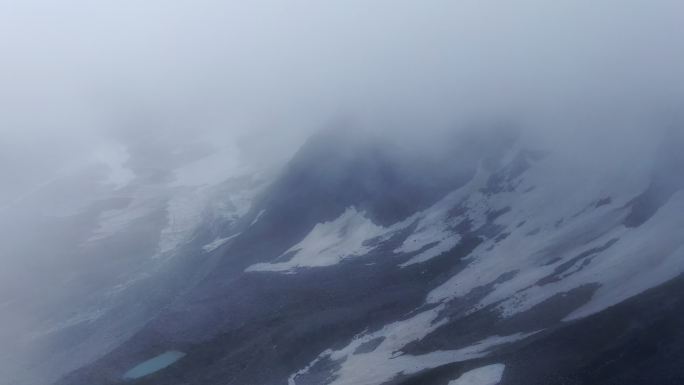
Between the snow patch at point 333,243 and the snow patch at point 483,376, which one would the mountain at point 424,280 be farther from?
the snow patch at point 333,243

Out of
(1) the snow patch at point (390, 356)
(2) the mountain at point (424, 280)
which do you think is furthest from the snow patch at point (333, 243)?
(1) the snow patch at point (390, 356)

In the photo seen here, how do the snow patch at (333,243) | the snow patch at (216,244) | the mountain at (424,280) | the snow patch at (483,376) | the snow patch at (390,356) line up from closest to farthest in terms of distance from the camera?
the snow patch at (483,376), the mountain at (424,280), the snow patch at (390,356), the snow patch at (333,243), the snow patch at (216,244)

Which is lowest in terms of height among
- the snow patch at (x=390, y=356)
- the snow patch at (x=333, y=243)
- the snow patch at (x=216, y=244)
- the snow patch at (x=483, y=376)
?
the snow patch at (x=483, y=376)

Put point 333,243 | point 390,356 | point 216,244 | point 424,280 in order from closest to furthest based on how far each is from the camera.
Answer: point 390,356 → point 424,280 → point 333,243 → point 216,244

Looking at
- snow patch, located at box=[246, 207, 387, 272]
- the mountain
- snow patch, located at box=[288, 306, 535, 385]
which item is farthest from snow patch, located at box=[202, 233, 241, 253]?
snow patch, located at box=[288, 306, 535, 385]

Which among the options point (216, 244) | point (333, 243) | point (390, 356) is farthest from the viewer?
point (216, 244)

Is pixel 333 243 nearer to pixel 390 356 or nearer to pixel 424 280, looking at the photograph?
pixel 424 280

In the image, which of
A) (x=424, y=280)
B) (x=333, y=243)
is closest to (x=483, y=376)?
(x=424, y=280)

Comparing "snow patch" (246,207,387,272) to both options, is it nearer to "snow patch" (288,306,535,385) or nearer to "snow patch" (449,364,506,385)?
"snow patch" (288,306,535,385)

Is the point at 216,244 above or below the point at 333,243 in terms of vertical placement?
above
